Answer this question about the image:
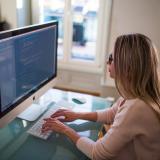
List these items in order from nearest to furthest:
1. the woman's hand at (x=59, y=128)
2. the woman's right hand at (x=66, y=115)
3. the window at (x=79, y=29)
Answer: the woman's hand at (x=59, y=128) < the woman's right hand at (x=66, y=115) < the window at (x=79, y=29)

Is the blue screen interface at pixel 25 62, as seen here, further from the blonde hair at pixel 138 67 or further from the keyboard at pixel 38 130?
the blonde hair at pixel 138 67

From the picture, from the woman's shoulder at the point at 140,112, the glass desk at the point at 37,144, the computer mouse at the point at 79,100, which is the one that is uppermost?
the woman's shoulder at the point at 140,112

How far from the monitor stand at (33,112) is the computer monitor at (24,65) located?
11cm

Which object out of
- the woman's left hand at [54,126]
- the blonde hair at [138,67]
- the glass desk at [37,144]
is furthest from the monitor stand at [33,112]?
the blonde hair at [138,67]

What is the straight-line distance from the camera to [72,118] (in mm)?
1346

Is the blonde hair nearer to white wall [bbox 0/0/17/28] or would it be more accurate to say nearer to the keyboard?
the keyboard

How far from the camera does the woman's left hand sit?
3.88ft

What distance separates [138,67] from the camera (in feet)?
3.30

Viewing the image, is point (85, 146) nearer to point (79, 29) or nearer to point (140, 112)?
point (140, 112)

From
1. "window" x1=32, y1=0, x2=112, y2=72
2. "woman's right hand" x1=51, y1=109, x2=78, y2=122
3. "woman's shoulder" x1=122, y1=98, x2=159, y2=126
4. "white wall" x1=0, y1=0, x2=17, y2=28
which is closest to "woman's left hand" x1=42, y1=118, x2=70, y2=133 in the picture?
"woman's right hand" x1=51, y1=109, x2=78, y2=122

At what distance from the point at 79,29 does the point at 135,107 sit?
1973 mm

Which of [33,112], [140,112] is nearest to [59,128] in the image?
[33,112]

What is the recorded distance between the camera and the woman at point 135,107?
991 millimetres

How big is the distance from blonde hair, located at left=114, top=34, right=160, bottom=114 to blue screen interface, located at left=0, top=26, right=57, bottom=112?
0.43 metres
